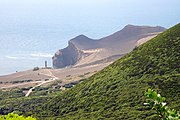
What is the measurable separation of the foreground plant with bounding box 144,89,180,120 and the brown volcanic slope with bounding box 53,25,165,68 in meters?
112

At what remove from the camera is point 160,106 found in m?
4.62

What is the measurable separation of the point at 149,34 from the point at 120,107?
107 meters

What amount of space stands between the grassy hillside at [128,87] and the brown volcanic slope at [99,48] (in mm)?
73454

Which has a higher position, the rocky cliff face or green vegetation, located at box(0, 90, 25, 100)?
the rocky cliff face

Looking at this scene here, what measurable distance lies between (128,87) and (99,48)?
9624 centimetres

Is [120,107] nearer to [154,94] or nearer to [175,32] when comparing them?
[175,32]

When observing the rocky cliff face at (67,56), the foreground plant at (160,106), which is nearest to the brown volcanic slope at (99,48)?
the rocky cliff face at (67,56)

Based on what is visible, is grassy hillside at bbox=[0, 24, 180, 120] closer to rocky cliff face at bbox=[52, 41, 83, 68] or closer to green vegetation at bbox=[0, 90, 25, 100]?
green vegetation at bbox=[0, 90, 25, 100]

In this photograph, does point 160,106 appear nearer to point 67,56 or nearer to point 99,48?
point 67,56

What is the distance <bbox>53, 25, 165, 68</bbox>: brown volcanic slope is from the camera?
124 metres

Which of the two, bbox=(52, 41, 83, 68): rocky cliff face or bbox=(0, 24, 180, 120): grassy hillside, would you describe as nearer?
bbox=(0, 24, 180, 120): grassy hillside

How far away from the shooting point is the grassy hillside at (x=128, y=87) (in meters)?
31.8

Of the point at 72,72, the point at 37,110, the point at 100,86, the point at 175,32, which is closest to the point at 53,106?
the point at 37,110

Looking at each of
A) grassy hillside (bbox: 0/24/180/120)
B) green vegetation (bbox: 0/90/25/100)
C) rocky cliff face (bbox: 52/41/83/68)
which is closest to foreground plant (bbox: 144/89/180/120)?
grassy hillside (bbox: 0/24/180/120)
